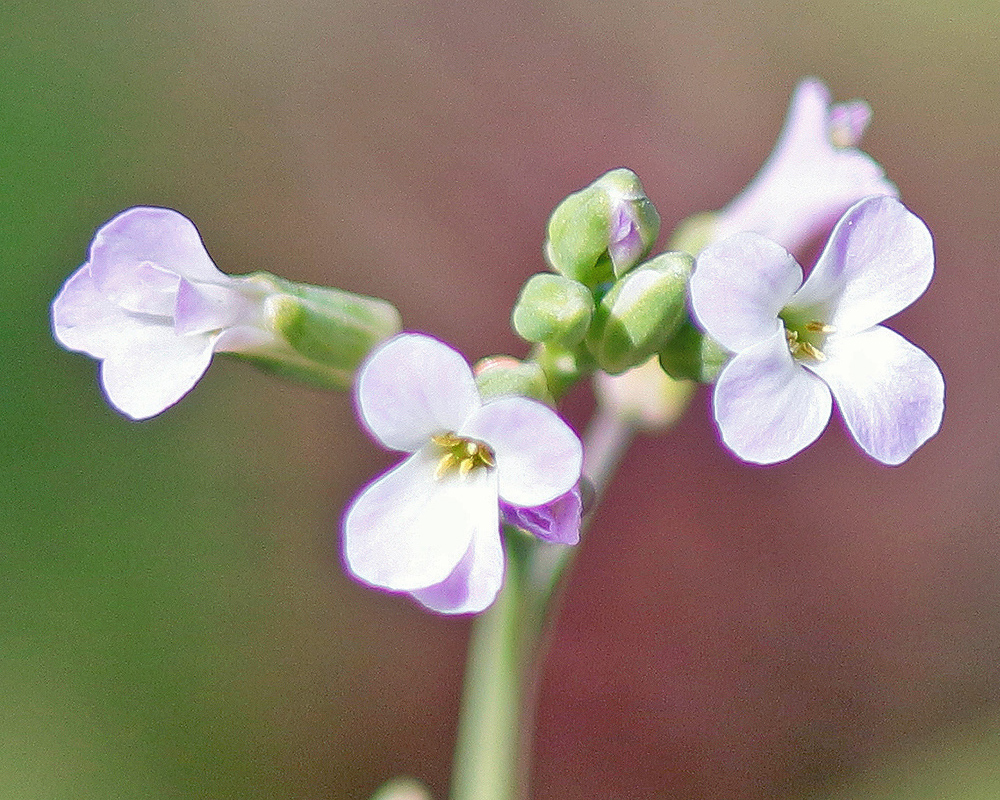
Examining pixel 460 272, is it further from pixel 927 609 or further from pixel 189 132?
pixel 927 609

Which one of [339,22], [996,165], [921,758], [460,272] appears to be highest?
[339,22]

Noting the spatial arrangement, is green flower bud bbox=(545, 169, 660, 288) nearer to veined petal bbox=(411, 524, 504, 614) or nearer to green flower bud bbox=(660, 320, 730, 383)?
green flower bud bbox=(660, 320, 730, 383)

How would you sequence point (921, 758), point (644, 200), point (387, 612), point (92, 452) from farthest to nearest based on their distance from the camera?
point (387, 612), point (92, 452), point (921, 758), point (644, 200)

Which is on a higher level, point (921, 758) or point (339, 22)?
point (339, 22)

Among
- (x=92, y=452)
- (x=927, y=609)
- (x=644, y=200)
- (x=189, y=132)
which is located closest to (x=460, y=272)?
(x=189, y=132)

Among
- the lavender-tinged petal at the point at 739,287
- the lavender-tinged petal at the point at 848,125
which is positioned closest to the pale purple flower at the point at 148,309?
the lavender-tinged petal at the point at 739,287

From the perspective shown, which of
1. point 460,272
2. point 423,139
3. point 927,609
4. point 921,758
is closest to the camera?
point 921,758

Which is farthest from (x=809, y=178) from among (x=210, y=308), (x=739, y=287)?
(x=210, y=308)

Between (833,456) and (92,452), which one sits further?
(833,456)
